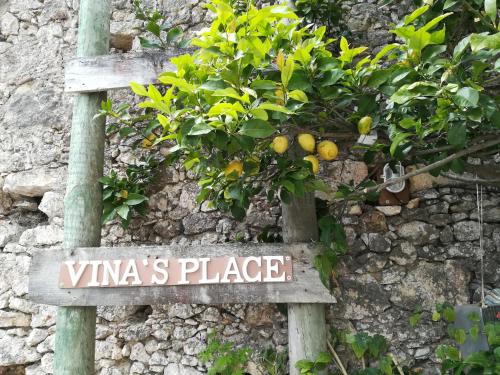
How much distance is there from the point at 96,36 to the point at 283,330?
190 cm

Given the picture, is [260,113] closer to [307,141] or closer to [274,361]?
[307,141]

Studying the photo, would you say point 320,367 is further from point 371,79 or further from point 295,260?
point 371,79

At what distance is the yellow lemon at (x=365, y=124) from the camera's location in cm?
179

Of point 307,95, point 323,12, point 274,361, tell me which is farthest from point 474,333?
point 323,12

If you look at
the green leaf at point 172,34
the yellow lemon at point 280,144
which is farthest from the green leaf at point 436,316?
the green leaf at point 172,34

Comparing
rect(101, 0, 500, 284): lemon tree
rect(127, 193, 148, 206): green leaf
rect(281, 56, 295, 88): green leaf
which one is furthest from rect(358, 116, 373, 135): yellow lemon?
rect(127, 193, 148, 206): green leaf

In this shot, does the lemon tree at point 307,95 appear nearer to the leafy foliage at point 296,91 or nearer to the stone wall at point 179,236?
the leafy foliage at point 296,91

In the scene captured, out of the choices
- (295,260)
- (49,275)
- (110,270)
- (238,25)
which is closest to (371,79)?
(238,25)

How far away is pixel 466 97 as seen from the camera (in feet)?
4.25

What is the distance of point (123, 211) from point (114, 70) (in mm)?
728

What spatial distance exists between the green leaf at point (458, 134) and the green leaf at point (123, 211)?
1.59m

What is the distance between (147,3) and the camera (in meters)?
3.09

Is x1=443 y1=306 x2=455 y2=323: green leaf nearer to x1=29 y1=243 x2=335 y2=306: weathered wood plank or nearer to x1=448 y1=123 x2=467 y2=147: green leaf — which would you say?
x1=29 y1=243 x2=335 y2=306: weathered wood plank

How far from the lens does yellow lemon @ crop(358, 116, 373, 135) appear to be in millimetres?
1786
